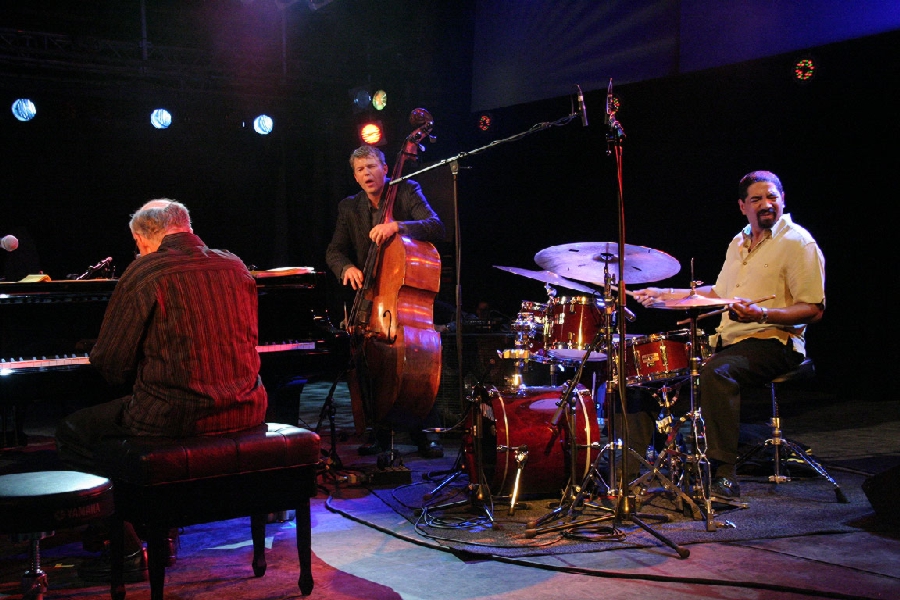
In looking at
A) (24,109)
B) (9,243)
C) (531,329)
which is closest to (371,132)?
(24,109)

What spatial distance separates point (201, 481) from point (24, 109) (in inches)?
292

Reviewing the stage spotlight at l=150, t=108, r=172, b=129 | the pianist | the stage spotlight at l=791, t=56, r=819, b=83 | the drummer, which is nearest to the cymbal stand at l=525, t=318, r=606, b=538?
the drummer

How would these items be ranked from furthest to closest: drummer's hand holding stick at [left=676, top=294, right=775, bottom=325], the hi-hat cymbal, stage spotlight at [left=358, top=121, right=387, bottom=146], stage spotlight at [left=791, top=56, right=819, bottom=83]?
stage spotlight at [left=358, top=121, right=387, bottom=146], stage spotlight at [left=791, top=56, right=819, bottom=83], the hi-hat cymbal, drummer's hand holding stick at [left=676, top=294, right=775, bottom=325]

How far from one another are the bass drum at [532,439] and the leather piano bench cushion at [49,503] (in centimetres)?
212

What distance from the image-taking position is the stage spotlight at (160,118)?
927cm

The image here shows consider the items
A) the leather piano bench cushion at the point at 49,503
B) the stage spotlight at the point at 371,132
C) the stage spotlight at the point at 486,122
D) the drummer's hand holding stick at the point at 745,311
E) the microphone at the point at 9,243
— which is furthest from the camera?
the stage spotlight at the point at 486,122

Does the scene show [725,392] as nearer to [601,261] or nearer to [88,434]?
[601,261]

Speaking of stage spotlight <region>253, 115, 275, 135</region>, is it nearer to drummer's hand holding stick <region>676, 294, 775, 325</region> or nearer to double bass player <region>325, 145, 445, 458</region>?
double bass player <region>325, 145, 445, 458</region>

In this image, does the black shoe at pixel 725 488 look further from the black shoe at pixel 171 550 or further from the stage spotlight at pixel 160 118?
the stage spotlight at pixel 160 118

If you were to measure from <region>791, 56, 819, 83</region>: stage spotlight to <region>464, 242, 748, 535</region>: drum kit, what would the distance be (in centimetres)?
388

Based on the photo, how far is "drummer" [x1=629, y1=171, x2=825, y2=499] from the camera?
4.56 meters

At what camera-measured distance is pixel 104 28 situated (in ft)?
32.5

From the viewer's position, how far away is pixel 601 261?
438 centimetres

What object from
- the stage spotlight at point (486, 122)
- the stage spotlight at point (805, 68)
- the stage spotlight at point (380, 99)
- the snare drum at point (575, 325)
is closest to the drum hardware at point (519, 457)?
the snare drum at point (575, 325)
